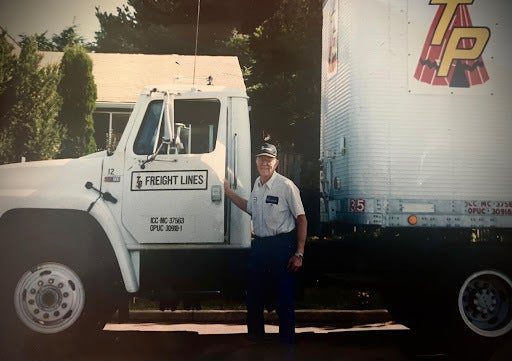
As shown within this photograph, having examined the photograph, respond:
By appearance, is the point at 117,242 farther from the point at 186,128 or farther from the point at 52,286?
the point at 186,128

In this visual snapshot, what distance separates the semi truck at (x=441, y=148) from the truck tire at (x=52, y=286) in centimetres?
260

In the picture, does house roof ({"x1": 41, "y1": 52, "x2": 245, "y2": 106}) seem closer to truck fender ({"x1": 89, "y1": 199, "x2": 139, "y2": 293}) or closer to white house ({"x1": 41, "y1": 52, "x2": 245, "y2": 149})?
white house ({"x1": 41, "y1": 52, "x2": 245, "y2": 149})

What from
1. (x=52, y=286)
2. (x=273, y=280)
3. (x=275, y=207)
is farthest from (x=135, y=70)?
(x=273, y=280)

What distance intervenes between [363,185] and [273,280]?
1.29 meters

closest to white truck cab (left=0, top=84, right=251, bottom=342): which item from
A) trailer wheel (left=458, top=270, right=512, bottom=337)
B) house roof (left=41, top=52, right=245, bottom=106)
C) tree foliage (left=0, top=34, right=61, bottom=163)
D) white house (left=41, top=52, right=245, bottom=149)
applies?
trailer wheel (left=458, top=270, right=512, bottom=337)

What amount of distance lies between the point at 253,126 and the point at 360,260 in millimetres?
1893

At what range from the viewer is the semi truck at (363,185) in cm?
532

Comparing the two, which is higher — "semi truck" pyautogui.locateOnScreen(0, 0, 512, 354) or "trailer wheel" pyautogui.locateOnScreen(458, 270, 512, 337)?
"semi truck" pyautogui.locateOnScreen(0, 0, 512, 354)

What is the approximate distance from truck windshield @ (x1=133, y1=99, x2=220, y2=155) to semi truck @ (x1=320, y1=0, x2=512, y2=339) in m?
1.47

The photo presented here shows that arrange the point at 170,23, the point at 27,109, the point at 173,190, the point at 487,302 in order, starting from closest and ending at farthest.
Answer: the point at 173,190, the point at 487,302, the point at 170,23, the point at 27,109

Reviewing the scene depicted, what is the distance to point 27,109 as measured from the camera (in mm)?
8859

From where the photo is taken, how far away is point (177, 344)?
589 cm

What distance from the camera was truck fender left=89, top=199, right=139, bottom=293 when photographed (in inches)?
207

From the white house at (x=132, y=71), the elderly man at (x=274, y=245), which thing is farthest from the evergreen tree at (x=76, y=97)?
the elderly man at (x=274, y=245)
